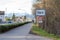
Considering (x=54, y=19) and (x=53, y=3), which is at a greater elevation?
(x=53, y=3)

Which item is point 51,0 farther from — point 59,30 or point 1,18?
point 1,18

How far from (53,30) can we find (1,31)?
8191 mm

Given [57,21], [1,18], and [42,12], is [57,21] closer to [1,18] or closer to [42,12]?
[42,12]

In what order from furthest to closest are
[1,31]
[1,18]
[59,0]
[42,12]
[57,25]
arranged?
[1,18] < [1,31] < [42,12] < [57,25] < [59,0]

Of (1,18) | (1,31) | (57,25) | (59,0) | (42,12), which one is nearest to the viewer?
(59,0)

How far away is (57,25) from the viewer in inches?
1080

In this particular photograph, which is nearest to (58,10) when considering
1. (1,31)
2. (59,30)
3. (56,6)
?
(56,6)

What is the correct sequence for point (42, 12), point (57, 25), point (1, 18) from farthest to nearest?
point (1, 18)
point (42, 12)
point (57, 25)

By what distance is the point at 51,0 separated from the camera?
92.5ft

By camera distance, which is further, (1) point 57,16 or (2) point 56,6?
(1) point 57,16

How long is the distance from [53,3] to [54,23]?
2.65 metres

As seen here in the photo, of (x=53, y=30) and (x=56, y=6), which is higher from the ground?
(x=56, y=6)

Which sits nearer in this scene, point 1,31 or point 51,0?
point 51,0

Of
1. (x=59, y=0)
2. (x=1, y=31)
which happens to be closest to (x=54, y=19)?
(x=59, y=0)
